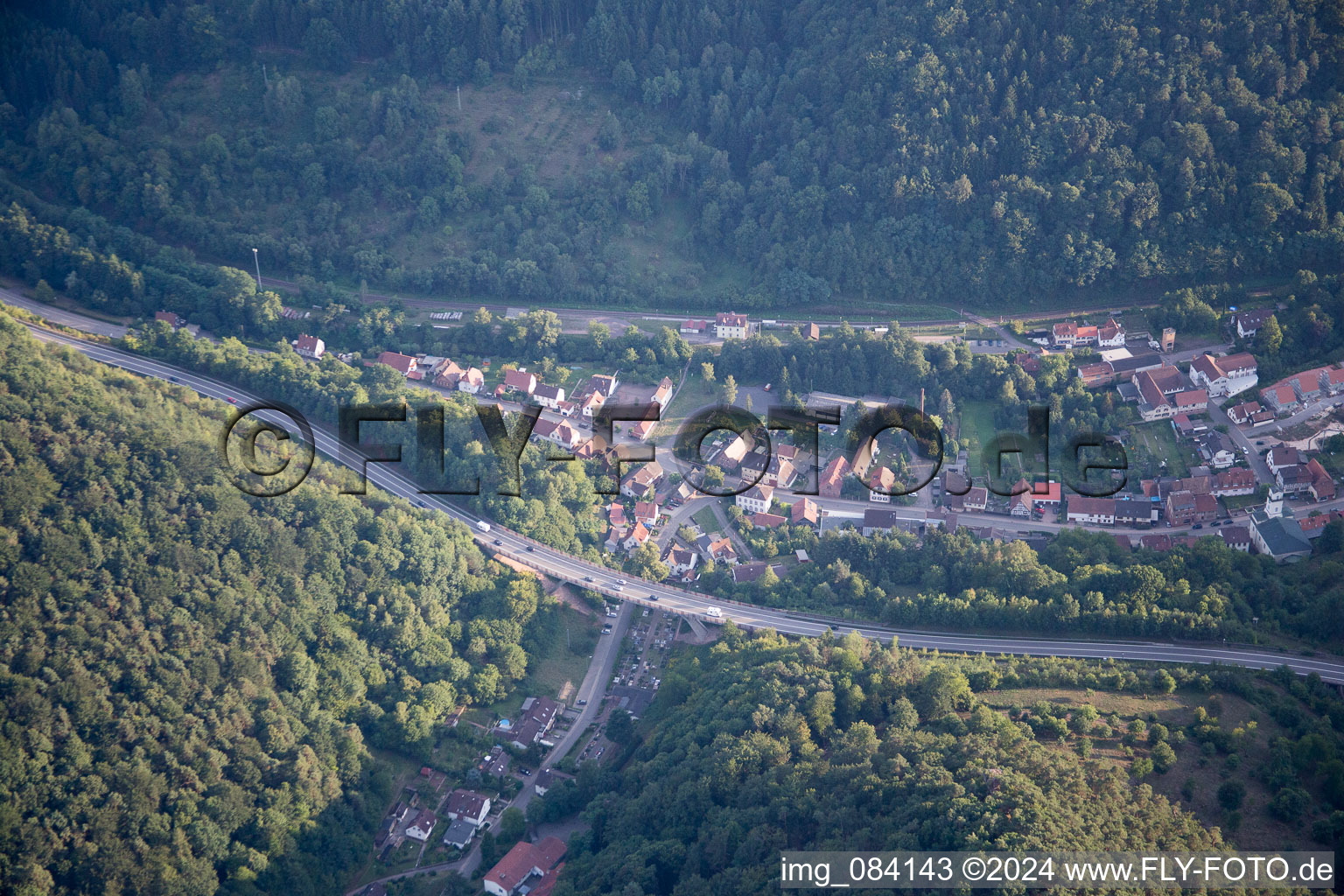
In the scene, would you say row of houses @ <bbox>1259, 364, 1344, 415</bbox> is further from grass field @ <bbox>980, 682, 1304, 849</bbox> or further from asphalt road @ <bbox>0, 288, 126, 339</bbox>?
asphalt road @ <bbox>0, 288, 126, 339</bbox>

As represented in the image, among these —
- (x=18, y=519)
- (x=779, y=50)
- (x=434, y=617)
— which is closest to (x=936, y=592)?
(x=434, y=617)

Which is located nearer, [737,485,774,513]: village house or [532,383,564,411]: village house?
[737,485,774,513]: village house

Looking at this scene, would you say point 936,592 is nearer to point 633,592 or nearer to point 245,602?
point 633,592

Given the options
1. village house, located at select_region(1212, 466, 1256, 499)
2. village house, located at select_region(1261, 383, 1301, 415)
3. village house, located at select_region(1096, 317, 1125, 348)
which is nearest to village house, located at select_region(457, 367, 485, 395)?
village house, located at select_region(1096, 317, 1125, 348)

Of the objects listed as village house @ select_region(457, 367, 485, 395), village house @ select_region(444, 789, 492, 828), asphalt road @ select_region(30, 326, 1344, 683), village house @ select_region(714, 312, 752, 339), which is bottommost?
village house @ select_region(444, 789, 492, 828)

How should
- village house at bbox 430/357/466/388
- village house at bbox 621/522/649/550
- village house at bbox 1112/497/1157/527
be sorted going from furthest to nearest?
1. village house at bbox 430/357/466/388
2. village house at bbox 621/522/649/550
3. village house at bbox 1112/497/1157/527

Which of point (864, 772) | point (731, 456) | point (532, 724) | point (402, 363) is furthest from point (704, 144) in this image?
point (864, 772)
